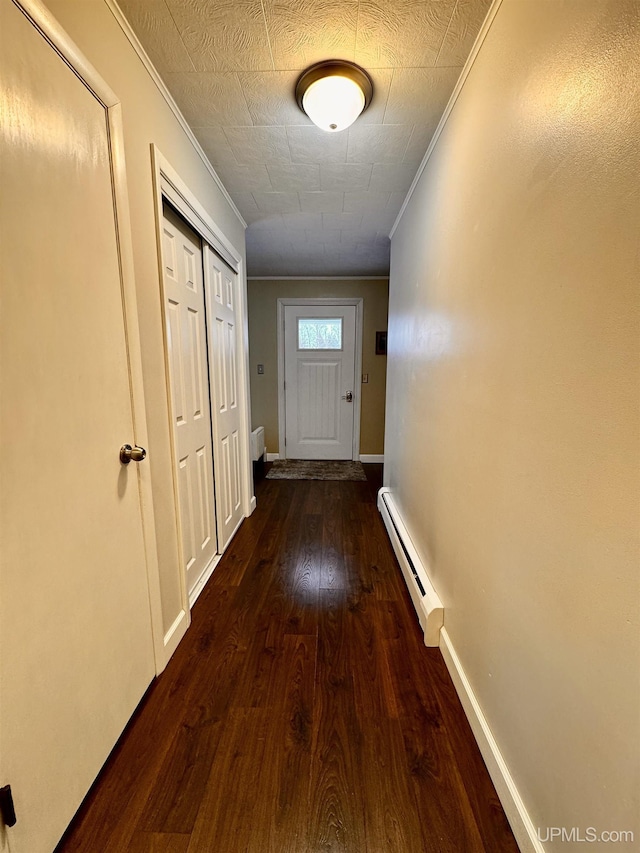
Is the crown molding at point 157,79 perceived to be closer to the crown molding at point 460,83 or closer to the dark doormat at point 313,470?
the crown molding at point 460,83

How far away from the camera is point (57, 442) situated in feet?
2.71

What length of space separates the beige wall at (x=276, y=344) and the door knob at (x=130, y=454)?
3255 mm

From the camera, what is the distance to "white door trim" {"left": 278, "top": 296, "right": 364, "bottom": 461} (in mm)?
4109

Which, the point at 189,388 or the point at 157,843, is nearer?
the point at 157,843

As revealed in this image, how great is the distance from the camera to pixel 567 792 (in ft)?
2.30

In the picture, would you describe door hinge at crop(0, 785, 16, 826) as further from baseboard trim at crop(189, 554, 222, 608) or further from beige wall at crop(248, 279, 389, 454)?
beige wall at crop(248, 279, 389, 454)

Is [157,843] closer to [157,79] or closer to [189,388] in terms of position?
[189,388]

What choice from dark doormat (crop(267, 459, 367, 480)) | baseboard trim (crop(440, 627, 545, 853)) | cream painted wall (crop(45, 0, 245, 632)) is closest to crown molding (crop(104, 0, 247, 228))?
cream painted wall (crop(45, 0, 245, 632))

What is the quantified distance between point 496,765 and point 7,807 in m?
1.20

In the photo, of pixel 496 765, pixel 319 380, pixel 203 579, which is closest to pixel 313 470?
pixel 319 380

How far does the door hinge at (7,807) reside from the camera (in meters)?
0.69

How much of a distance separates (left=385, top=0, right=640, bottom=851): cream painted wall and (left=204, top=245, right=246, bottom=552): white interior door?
136 cm

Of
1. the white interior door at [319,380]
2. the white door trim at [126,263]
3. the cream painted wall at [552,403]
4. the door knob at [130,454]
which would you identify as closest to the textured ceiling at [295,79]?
the cream painted wall at [552,403]
